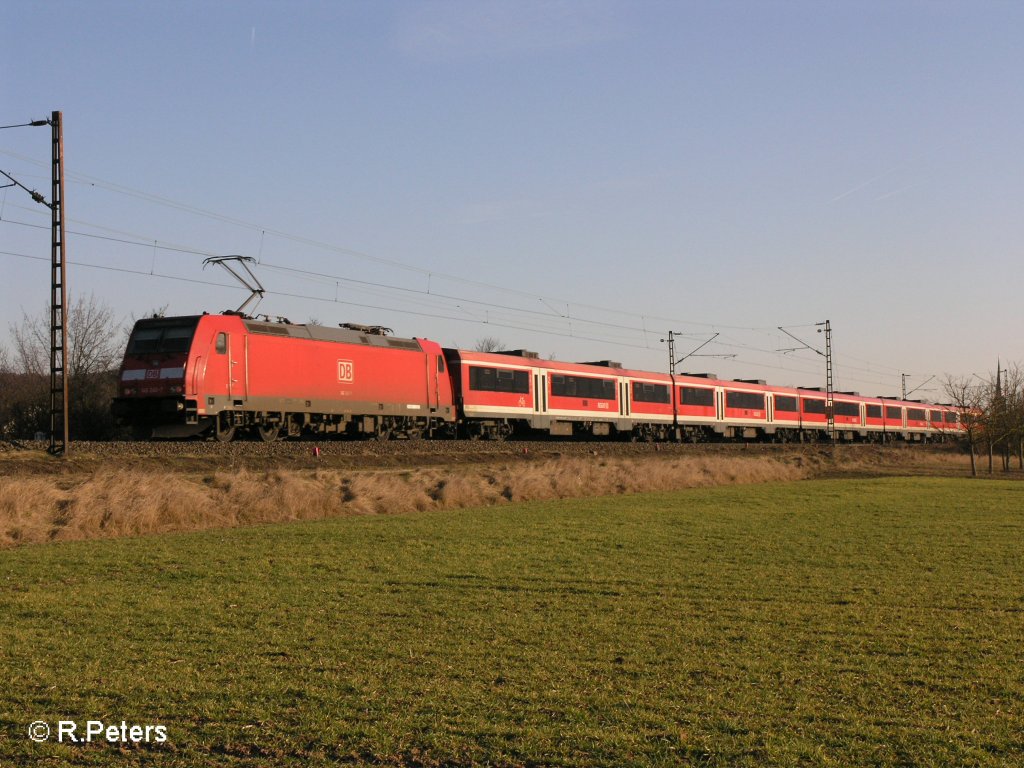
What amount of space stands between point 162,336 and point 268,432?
506 centimetres

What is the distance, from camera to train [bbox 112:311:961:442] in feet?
91.9

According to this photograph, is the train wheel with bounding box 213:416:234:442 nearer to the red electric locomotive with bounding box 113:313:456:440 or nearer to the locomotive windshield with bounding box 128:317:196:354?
the red electric locomotive with bounding box 113:313:456:440

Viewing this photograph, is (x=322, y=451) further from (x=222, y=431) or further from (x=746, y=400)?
(x=746, y=400)

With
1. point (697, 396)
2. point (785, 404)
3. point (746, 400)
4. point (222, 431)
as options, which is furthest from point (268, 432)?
point (785, 404)

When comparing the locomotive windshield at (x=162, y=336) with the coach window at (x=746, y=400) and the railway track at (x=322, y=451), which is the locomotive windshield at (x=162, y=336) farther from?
the coach window at (x=746, y=400)

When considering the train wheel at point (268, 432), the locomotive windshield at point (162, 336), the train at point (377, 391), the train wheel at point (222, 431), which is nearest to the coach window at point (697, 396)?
the train at point (377, 391)

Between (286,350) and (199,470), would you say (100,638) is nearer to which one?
(199,470)

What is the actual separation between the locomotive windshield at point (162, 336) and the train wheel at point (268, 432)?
4459 millimetres

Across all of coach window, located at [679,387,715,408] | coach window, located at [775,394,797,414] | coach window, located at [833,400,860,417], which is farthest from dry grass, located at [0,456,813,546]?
coach window, located at [833,400,860,417]

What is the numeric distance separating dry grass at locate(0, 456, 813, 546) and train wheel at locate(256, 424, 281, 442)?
694 cm

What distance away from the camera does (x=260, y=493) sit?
2012 centimetres

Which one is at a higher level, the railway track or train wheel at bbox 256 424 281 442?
train wheel at bbox 256 424 281 442

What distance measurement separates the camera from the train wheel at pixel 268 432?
103ft

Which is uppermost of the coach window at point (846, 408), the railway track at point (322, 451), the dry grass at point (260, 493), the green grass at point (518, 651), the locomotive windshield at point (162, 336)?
the locomotive windshield at point (162, 336)
